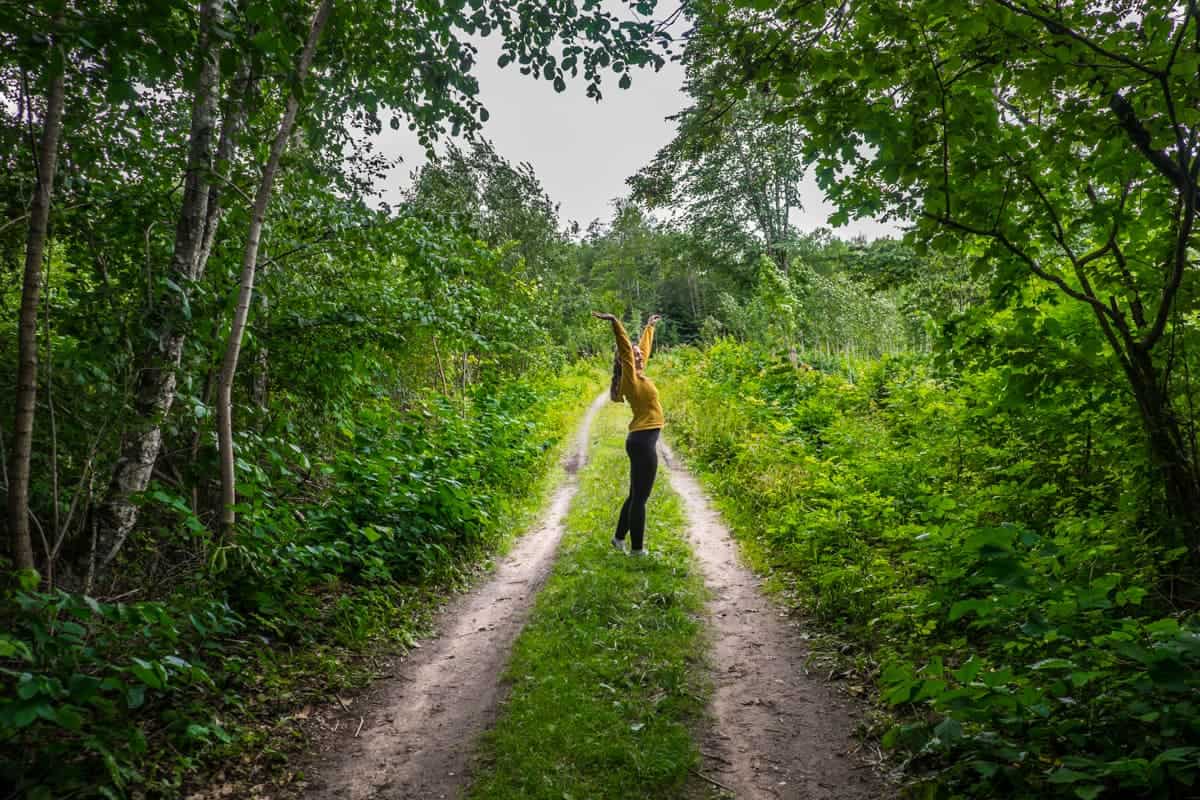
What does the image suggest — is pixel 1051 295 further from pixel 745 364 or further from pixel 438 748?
pixel 745 364

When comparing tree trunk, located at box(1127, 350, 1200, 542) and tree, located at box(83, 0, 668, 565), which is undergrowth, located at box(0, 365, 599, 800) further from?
tree trunk, located at box(1127, 350, 1200, 542)

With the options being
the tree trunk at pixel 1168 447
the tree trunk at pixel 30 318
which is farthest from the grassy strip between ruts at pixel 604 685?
the tree trunk at pixel 1168 447

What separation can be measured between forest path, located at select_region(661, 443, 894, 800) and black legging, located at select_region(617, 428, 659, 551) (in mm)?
1120

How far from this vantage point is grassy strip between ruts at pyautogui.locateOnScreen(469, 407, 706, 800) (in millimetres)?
3379

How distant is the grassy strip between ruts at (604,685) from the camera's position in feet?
11.1

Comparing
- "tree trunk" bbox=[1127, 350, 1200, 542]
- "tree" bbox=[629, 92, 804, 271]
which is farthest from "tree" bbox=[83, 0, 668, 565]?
"tree" bbox=[629, 92, 804, 271]

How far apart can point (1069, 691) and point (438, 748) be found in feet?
11.3

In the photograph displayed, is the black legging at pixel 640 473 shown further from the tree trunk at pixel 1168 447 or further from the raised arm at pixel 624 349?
the tree trunk at pixel 1168 447

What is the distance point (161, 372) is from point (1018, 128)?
5883 millimetres

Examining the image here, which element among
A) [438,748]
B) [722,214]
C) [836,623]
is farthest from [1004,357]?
[722,214]

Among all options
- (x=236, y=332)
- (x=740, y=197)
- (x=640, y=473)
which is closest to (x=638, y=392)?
(x=640, y=473)

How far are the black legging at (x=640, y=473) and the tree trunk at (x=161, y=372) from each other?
406 cm

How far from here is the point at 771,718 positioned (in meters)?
3.98

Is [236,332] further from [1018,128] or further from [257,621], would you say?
[1018,128]
